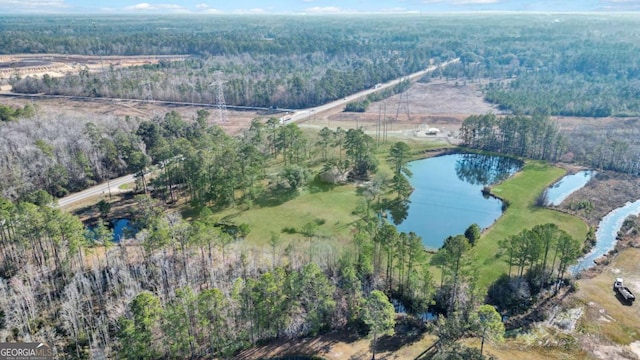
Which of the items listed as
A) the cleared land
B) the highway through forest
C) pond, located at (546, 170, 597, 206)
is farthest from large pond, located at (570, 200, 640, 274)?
the cleared land

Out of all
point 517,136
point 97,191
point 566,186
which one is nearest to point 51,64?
point 97,191

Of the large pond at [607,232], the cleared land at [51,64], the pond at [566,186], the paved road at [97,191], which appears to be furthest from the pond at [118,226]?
the cleared land at [51,64]

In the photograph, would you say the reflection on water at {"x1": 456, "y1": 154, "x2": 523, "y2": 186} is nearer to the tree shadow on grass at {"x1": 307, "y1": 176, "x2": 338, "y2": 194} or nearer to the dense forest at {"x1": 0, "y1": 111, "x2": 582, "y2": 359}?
the tree shadow on grass at {"x1": 307, "y1": 176, "x2": 338, "y2": 194}

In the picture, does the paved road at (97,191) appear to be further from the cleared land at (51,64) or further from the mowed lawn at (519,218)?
the cleared land at (51,64)

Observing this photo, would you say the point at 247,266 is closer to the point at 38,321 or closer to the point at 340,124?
the point at 38,321

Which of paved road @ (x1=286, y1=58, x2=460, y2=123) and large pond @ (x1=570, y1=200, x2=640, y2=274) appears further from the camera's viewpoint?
paved road @ (x1=286, y1=58, x2=460, y2=123)

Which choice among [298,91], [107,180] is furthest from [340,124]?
[107,180]
